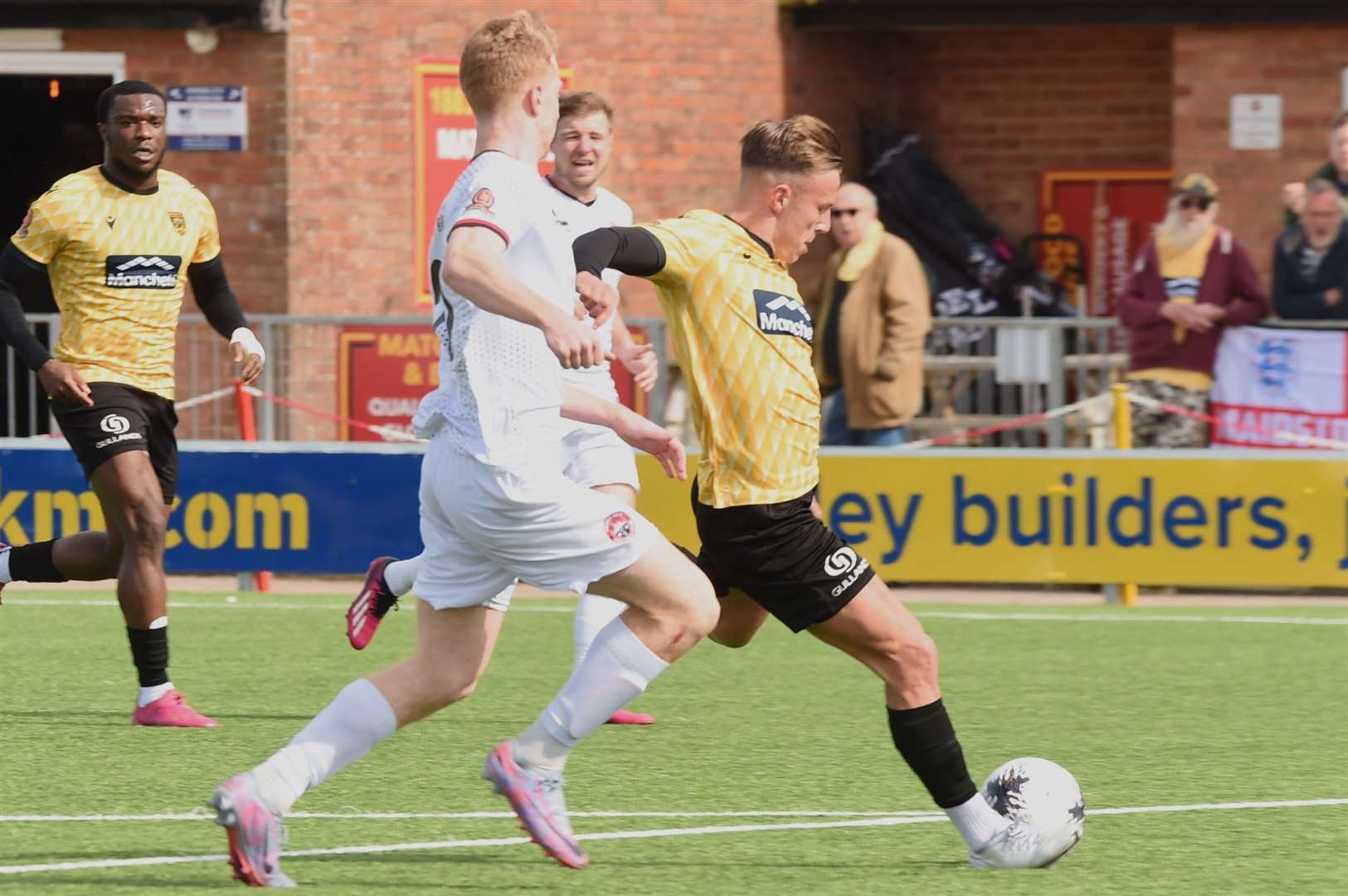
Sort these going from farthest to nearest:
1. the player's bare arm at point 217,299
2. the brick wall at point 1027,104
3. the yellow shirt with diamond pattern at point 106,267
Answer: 1. the brick wall at point 1027,104
2. the player's bare arm at point 217,299
3. the yellow shirt with diamond pattern at point 106,267

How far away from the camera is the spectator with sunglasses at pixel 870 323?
12992 millimetres

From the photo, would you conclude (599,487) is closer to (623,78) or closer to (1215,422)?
(1215,422)

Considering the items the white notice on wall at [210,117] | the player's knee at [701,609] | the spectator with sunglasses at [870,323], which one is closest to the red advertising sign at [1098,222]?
the spectator with sunglasses at [870,323]

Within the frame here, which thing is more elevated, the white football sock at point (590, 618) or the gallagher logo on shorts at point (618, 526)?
the gallagher logo on shorts at point (618, 526)

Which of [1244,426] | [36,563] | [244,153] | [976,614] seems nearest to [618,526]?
[36,563]

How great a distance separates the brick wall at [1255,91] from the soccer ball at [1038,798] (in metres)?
11.1

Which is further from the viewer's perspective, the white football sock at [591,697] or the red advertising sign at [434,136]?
the red advertising sign at [434,136]

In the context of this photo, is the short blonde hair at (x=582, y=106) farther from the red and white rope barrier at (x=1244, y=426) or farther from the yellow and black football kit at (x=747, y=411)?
the red and white rope barrier at (x=1244, y=426)

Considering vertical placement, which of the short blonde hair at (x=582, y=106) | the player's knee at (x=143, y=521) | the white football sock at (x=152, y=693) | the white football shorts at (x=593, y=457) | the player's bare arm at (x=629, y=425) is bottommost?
the white football sock at (x=152, y=693)

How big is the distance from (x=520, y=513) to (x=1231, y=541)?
763 centimetres

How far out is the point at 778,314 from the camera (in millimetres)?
6102

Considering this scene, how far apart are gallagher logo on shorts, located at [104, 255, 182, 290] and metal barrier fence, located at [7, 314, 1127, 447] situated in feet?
19.1

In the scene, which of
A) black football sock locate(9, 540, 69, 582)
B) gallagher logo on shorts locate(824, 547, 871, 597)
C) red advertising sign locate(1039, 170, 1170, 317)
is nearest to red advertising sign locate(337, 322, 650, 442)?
red advertising sign locate(1039, 170, 1170, 317)

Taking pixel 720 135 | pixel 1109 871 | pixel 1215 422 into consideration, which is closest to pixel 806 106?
pixel 720 135
